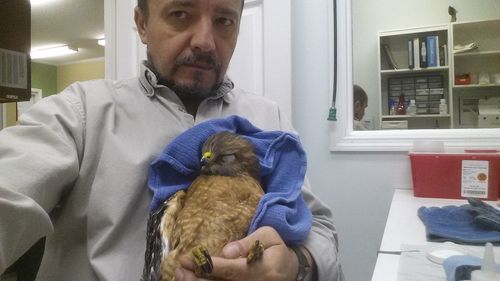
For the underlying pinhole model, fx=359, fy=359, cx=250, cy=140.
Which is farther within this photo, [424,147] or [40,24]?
[40,24]

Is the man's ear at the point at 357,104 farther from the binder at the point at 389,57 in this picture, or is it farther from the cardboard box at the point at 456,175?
the binder at the point at 389,57

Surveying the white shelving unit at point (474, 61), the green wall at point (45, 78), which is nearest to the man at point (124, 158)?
the white shelving unit at point (474, 61)

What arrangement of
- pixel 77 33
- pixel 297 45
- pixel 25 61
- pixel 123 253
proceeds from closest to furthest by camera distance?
pixel 123 253
pixel 25 61
pixel 297 45
pixel 77 33

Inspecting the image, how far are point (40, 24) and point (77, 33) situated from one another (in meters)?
0.63

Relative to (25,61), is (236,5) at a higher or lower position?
higher

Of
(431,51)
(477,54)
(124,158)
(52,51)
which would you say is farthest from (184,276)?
(52,51)

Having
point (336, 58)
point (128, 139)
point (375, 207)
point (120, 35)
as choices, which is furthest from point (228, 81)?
point (120, 35)

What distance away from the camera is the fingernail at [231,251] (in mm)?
501

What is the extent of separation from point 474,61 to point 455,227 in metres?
2.53

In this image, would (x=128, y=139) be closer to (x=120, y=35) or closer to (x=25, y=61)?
(x=25, y=61)

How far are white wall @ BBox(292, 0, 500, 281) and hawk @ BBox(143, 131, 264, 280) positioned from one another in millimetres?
1104

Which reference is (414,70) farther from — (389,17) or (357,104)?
(357,104)

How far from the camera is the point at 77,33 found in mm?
6078

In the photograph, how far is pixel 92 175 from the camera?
724 millimetres
